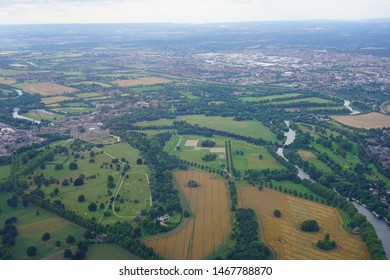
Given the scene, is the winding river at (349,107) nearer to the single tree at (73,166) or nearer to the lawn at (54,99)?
the single tree at (73,166)

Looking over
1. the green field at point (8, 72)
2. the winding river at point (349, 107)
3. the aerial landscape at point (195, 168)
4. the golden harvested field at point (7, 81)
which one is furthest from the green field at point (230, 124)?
the green field at point (8, 72)

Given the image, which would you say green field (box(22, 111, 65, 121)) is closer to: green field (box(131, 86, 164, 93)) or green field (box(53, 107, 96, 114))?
green field (box(53, 107, 96, 114))

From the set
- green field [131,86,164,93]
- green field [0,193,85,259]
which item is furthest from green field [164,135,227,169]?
green field [131,86,164,93]

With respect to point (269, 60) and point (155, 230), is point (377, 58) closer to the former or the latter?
point (269, 60)

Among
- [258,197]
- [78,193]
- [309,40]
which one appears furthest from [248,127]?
[309,40]

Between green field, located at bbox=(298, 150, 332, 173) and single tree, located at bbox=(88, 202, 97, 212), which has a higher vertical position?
single tree, located at bbox=(88, 202, 97, 212)

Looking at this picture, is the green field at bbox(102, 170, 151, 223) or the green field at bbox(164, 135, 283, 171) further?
the green field at bbox(164, 135, 283, 171)
